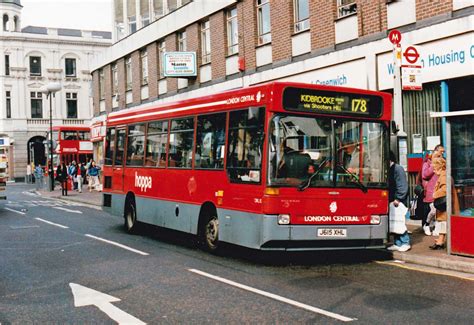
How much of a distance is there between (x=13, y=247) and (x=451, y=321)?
910 cm

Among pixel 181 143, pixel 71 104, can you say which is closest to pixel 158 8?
pixel 181 143

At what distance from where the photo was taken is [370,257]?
11.0 m

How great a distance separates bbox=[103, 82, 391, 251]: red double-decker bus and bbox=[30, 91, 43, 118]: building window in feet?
206

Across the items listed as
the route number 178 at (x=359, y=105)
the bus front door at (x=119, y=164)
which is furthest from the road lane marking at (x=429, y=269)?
the bus front door at (x=119, y=164)

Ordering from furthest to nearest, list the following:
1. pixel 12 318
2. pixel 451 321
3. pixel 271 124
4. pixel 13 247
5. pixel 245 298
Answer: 1. pixel 13 247
2. pixel 271 124
3. pixel 245 298
4. pixel 12 318
5. pixel 451 321

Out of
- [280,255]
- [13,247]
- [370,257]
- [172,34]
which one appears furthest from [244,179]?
[172,34]

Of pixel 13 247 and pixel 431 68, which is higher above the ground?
pixel 431 68

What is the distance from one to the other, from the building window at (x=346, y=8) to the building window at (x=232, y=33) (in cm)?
609

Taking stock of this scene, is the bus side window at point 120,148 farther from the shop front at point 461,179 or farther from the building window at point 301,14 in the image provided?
the shop front at point 461,179

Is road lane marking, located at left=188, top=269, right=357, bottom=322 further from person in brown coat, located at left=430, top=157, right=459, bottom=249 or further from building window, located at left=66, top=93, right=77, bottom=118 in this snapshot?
building window, located at left=66, top=93, right=77, bottom=118

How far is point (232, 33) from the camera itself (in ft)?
78.6

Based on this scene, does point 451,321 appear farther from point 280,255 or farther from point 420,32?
point 420,32

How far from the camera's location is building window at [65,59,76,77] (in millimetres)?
72562

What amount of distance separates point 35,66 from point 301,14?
57.0 meters
